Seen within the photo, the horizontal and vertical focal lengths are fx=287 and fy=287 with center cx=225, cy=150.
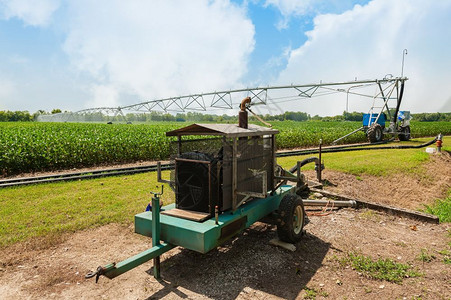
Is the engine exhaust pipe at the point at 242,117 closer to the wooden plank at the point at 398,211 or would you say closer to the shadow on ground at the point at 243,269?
the shadow on ground at the point at 243,269

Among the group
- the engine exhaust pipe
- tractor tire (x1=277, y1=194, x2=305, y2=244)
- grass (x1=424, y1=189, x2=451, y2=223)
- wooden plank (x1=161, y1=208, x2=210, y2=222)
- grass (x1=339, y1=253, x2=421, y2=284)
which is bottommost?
grass (x1=424, y1=189, x2=451, y2=223)

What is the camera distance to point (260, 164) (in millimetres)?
4984

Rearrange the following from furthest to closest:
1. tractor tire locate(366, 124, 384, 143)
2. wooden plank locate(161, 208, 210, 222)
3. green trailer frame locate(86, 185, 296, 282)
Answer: tractor tire locate(366, 124, 384, 143)
wooden plank locate(161, 208, 210, 222)
green trailer frame locate(86, 185, 296, 282)

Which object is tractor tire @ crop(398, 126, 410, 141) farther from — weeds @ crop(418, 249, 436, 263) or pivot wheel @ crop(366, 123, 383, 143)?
weeds @ crop(418, 249, 436, 263)

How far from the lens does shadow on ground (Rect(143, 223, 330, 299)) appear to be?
3.79 metres

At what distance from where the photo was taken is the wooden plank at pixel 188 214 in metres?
4.10

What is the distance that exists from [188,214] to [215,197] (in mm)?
482

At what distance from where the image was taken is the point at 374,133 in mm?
21297

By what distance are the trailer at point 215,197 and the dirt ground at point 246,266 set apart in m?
A: 0.41

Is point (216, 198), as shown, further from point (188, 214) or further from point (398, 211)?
point (398, 211)

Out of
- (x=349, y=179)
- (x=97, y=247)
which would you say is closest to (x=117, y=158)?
(x=97, y=247)

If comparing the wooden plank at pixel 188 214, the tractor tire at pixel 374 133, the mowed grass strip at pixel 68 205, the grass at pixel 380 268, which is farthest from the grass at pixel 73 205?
the tractor tire at pixel 374 133

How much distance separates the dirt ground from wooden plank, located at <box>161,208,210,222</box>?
0.81 m

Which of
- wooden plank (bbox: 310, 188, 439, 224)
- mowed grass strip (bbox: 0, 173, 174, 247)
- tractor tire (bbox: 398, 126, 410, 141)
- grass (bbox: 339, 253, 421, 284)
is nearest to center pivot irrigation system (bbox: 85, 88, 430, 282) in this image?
grass (bbox: 339, 253, 421, 284)
